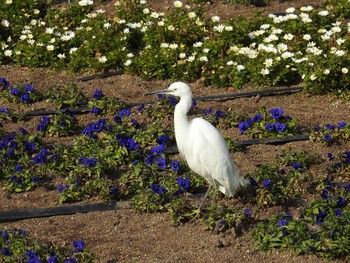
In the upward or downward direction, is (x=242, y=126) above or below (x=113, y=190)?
above

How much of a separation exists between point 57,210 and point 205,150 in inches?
54.3

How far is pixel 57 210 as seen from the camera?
731cm

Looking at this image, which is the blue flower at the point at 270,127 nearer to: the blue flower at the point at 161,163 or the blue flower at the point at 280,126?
the blue flower at the point at 280,126

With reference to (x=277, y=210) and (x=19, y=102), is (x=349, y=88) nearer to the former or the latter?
(x=277, y=210)

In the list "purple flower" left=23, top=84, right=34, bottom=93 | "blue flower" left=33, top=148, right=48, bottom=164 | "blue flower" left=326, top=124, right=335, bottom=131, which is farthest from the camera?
"purple flower" left=23, top=84, right=34, bottom=93

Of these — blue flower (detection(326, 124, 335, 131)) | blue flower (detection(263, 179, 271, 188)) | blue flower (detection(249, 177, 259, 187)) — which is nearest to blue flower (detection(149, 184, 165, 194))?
blue flower (detection(249, 177, 259, 187))

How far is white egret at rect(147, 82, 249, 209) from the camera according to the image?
6.92 metres

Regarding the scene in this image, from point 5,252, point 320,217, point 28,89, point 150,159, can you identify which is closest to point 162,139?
point 150,159

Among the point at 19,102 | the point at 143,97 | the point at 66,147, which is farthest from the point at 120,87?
the point at 66,147

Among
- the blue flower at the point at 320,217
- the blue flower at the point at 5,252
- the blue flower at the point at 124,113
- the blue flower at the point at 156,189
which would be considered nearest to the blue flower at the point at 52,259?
the blue flower at the point at 5,252

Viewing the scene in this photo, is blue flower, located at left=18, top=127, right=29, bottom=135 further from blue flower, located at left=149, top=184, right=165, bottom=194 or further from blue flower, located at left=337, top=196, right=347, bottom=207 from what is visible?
blue flower, located at left=337, top=196, right=347, bottom=207

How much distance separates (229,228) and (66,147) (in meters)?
2.04

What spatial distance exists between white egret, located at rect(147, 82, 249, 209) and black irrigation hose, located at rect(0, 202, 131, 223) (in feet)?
2.42

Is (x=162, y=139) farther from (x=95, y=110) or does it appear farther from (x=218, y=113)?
(x=95, y=110)
